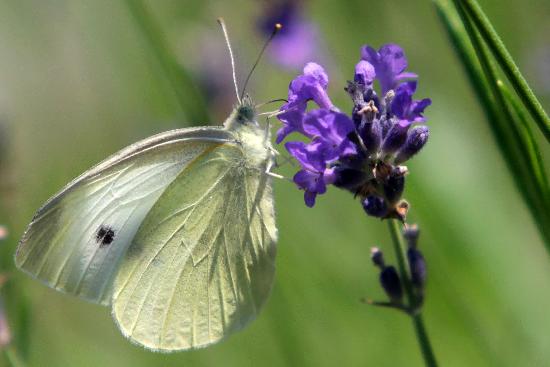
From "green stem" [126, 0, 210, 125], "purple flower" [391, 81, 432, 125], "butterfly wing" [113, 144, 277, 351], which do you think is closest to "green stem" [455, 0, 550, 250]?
"purple flower" [391, 81, 432, 125]

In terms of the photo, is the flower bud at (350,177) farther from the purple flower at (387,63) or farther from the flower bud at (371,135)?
the purple flower at (387,63)

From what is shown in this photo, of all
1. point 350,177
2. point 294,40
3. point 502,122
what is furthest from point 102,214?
Result: point 294,40

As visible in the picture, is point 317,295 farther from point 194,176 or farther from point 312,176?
point 312,176

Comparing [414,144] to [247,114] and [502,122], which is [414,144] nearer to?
[502,122]

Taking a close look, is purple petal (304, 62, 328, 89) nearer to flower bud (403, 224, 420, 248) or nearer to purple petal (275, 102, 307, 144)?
purple petal (275, 102, 307, 144)

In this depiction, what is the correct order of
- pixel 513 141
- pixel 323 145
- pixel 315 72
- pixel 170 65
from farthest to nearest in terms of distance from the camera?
pixel 170 65, pixel 315 72, pixel 323 145, pixel 513 141

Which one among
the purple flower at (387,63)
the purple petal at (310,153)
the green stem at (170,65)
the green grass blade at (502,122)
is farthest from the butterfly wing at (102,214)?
the green grass blade at (502,122)
